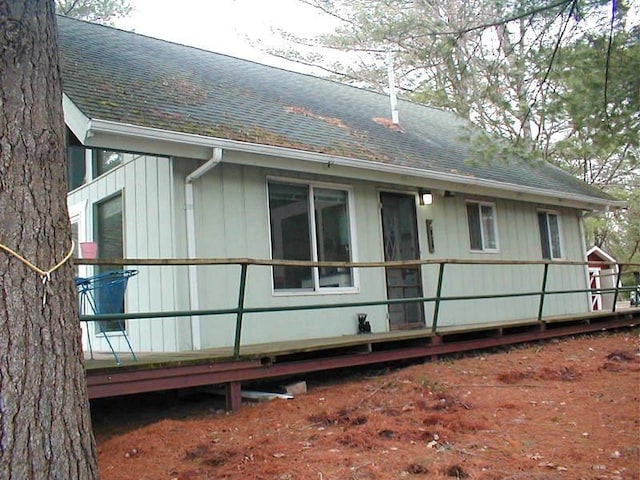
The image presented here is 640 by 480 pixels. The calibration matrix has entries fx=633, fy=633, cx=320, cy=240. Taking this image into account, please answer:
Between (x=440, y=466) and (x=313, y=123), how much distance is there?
20.4 ft

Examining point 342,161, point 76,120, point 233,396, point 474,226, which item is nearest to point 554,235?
point 474,226

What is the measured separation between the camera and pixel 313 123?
909 cm

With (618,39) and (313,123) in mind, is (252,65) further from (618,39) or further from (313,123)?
(618,39)

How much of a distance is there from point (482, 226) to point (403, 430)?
6.36 meters

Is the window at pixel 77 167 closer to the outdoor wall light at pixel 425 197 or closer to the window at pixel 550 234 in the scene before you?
the outdoor wall light at pixel 425 197

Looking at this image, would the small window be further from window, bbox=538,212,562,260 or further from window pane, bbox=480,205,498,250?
window, bbox=538,212,562,260

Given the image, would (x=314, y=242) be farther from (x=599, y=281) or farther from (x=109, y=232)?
(x=599, y=281)

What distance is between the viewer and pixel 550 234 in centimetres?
1170

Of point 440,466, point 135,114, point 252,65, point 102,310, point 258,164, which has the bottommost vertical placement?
point 440,466

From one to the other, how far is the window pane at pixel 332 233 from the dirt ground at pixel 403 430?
5.55 ft

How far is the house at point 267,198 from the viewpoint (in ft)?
22.2

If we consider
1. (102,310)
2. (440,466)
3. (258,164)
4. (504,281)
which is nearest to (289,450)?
(440,466)

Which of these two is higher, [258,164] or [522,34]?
[522,34]

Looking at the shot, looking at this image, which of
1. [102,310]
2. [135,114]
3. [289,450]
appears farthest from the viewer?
[135,114]
